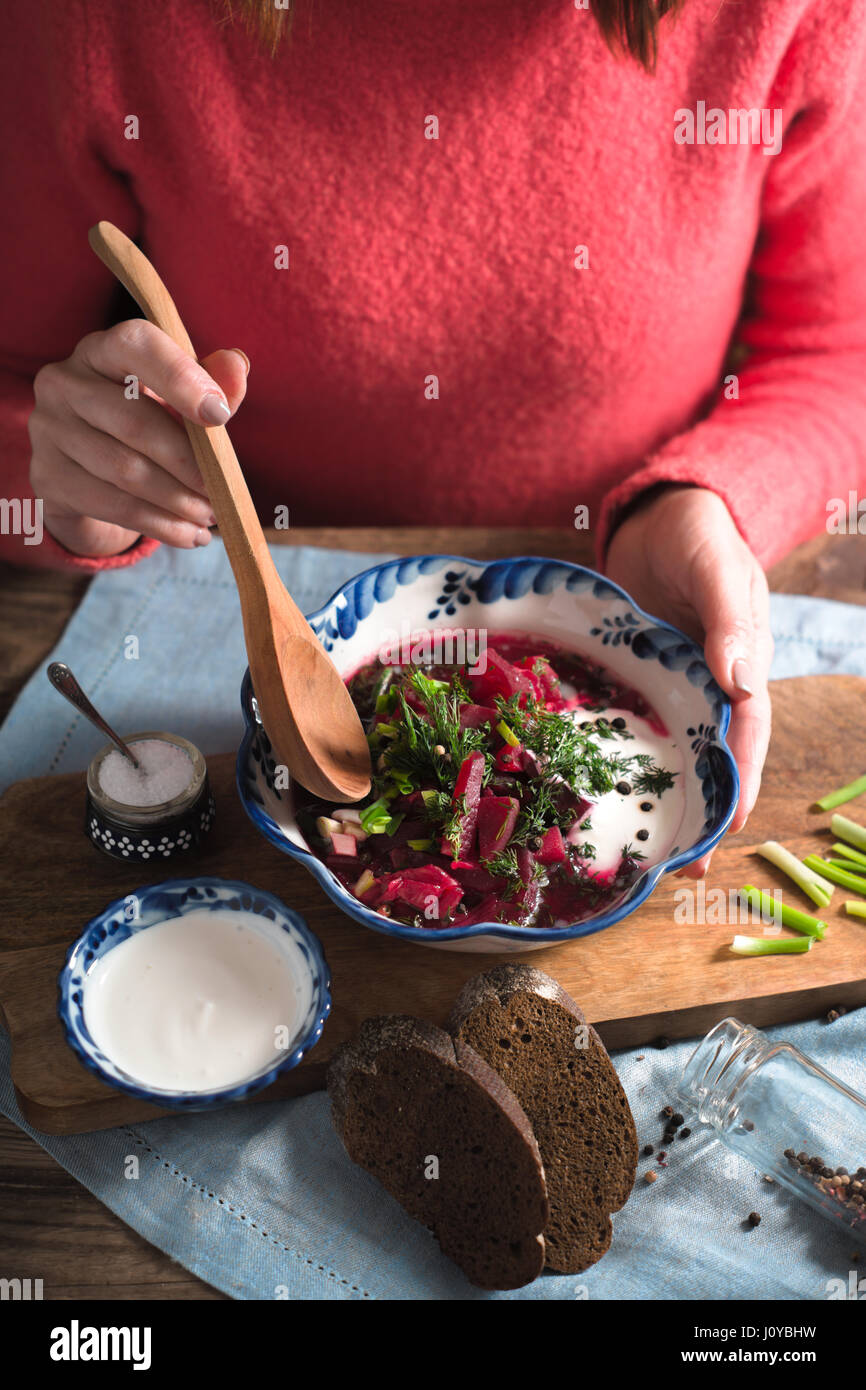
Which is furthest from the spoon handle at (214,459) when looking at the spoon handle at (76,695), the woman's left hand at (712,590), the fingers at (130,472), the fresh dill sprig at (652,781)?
the woman's left hand at (712,590)

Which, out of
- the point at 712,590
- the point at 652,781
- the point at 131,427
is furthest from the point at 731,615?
the point at 131,427

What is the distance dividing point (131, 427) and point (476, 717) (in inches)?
33.3

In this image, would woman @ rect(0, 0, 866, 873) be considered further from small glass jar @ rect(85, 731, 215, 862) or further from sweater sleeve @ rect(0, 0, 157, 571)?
small glass jar @ rect(85, 731, 215, 862)

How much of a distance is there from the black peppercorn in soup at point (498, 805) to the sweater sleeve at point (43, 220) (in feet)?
3.33

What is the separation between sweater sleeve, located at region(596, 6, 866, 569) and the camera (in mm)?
2514

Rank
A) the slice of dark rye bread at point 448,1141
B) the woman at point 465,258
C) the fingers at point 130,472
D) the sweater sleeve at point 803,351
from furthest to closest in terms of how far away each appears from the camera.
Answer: the sweater sleeve at point 803,351, the woman at point 465,258, the fingers at point 130,472, the slice of dark rye bread at point 448,1141

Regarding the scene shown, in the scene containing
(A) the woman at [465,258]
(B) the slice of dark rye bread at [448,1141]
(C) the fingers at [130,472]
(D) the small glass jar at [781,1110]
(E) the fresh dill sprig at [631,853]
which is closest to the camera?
(B) the slice of dark rye bread at [448,1141]

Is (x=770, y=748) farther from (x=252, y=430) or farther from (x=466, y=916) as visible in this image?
(x=252, y=430)

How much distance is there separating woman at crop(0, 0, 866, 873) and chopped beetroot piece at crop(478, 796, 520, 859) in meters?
0.47

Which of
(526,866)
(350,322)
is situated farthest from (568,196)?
(526,866)

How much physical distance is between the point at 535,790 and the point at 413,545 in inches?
42.3

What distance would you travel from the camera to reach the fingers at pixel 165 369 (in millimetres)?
1837

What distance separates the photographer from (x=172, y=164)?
2379 millimetres

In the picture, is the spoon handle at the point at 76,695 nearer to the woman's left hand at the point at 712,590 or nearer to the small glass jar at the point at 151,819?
the small glass jar at the point at 151,819
